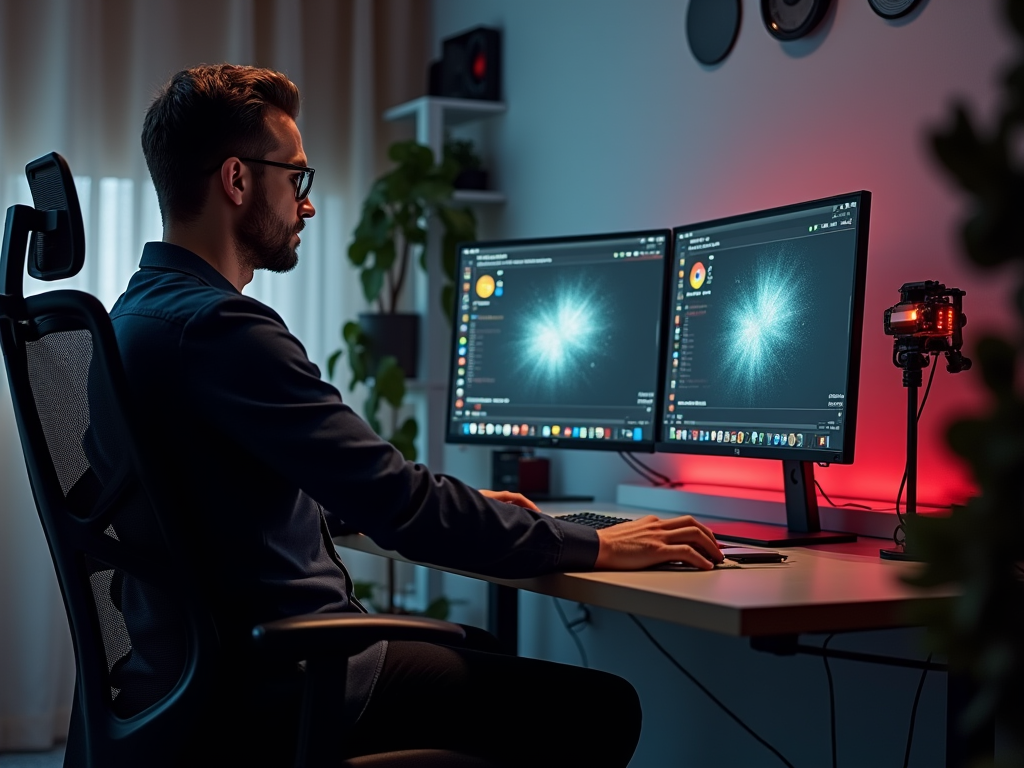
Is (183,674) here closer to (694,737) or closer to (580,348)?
(580,348)

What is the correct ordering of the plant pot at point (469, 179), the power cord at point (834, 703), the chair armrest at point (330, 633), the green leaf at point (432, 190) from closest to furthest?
the chair armrest at point (330, 633) < the power cord at point (834, 703) < the green leaf at point (432, 190) < the plant pot at point (469, 179)

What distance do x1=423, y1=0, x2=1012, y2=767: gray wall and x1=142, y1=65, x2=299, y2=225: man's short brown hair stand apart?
0.89 metres

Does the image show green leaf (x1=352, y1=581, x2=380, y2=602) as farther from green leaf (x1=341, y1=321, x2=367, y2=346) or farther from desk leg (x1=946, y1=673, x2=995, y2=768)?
desk leg (x1=946, y1=673, x2=995, y2=768)

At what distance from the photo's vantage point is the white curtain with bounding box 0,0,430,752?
10.8 ft

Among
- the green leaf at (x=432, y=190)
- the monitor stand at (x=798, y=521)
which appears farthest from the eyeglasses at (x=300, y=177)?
the green leaf at (x=432, y=190)

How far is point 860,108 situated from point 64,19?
7.62 feet

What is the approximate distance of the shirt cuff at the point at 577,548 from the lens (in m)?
1.53

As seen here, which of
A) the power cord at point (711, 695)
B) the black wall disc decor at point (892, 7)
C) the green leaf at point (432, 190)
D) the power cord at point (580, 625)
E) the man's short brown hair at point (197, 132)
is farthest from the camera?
the green leaf at point (432, 190)

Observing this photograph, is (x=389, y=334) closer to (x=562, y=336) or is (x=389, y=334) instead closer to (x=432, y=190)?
(x=432, y=190)

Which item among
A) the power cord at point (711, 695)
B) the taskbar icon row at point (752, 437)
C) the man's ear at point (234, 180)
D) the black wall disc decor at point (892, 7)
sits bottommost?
the power cord at point (711, 695)

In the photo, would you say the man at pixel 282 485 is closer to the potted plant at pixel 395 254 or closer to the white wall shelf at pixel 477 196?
the potted plant at pixel 395 254

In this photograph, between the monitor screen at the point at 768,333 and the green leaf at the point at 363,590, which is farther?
the green leaf at the point at 363,590

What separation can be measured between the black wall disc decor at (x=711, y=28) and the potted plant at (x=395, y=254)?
34.1 inches

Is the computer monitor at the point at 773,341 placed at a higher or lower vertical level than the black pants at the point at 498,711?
higher
